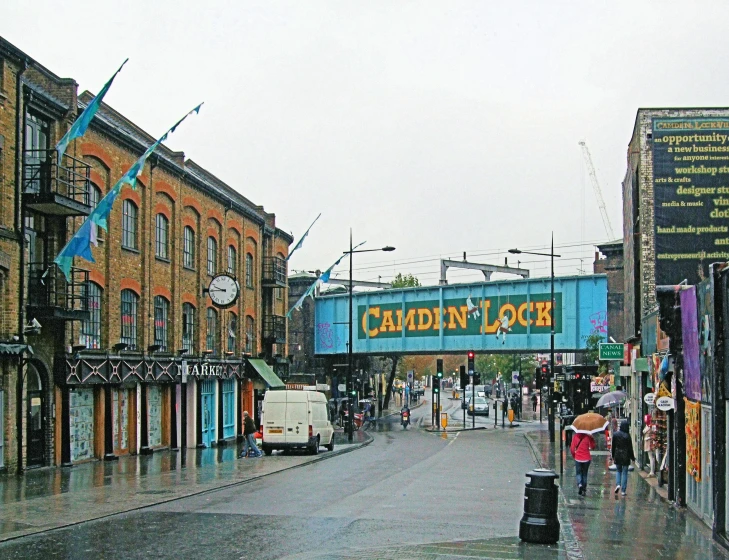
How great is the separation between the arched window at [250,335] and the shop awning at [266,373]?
23.7 inches

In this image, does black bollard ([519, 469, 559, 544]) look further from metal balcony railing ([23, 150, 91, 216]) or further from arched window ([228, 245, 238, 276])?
arched window ([228, 245, 238, 276])

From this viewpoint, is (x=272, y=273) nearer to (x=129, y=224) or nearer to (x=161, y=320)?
(x=161, y=320)

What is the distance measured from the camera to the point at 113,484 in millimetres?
22547

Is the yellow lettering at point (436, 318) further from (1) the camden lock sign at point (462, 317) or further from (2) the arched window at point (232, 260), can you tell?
(2) the arched window at point (232, 260)

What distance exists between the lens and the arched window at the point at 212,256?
135 ft

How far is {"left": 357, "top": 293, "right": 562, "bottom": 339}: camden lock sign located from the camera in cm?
4969

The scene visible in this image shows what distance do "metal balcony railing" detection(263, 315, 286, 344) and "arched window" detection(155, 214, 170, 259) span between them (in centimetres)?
1284

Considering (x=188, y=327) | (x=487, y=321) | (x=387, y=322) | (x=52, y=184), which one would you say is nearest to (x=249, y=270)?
(x=188, y=327)

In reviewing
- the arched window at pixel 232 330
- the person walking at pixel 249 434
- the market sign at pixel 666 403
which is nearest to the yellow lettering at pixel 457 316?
the arched window at pixel 232 330

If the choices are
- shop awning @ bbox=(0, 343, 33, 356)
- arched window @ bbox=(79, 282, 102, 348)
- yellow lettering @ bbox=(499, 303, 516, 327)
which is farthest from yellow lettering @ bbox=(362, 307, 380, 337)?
shop awning @ bbox=(0, 343, 33, 356)

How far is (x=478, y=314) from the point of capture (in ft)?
170

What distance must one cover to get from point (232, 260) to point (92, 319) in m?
14.5

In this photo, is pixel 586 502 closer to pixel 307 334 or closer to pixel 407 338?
pixel 407 338

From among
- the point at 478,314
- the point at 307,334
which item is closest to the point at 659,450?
the point at 478,314
